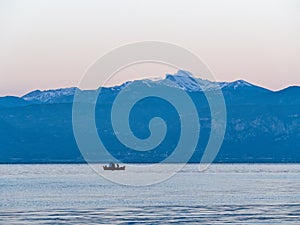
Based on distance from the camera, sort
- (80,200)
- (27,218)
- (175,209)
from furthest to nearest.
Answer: (80,200)
(175,209)
(27,218)

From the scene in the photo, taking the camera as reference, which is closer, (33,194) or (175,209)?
(175,209)

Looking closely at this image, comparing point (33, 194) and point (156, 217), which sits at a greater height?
point (33, 194)

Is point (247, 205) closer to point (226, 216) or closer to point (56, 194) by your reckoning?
point (226, 216)

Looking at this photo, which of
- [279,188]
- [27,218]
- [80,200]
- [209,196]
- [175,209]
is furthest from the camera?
[279,188]

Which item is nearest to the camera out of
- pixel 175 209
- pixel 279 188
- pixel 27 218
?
pixel 27 218

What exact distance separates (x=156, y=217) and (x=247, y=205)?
19664 mm

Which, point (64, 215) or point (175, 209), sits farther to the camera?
point (175, 209)

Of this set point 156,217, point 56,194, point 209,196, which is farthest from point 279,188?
point 156,217

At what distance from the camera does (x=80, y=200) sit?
138 m

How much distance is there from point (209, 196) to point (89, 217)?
40.9 meters

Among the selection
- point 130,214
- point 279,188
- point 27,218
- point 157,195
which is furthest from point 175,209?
point 279,188

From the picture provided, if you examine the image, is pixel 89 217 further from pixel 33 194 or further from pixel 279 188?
pixel 279 188

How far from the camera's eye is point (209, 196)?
481ft

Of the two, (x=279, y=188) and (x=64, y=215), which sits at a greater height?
(x=279, y=188)
